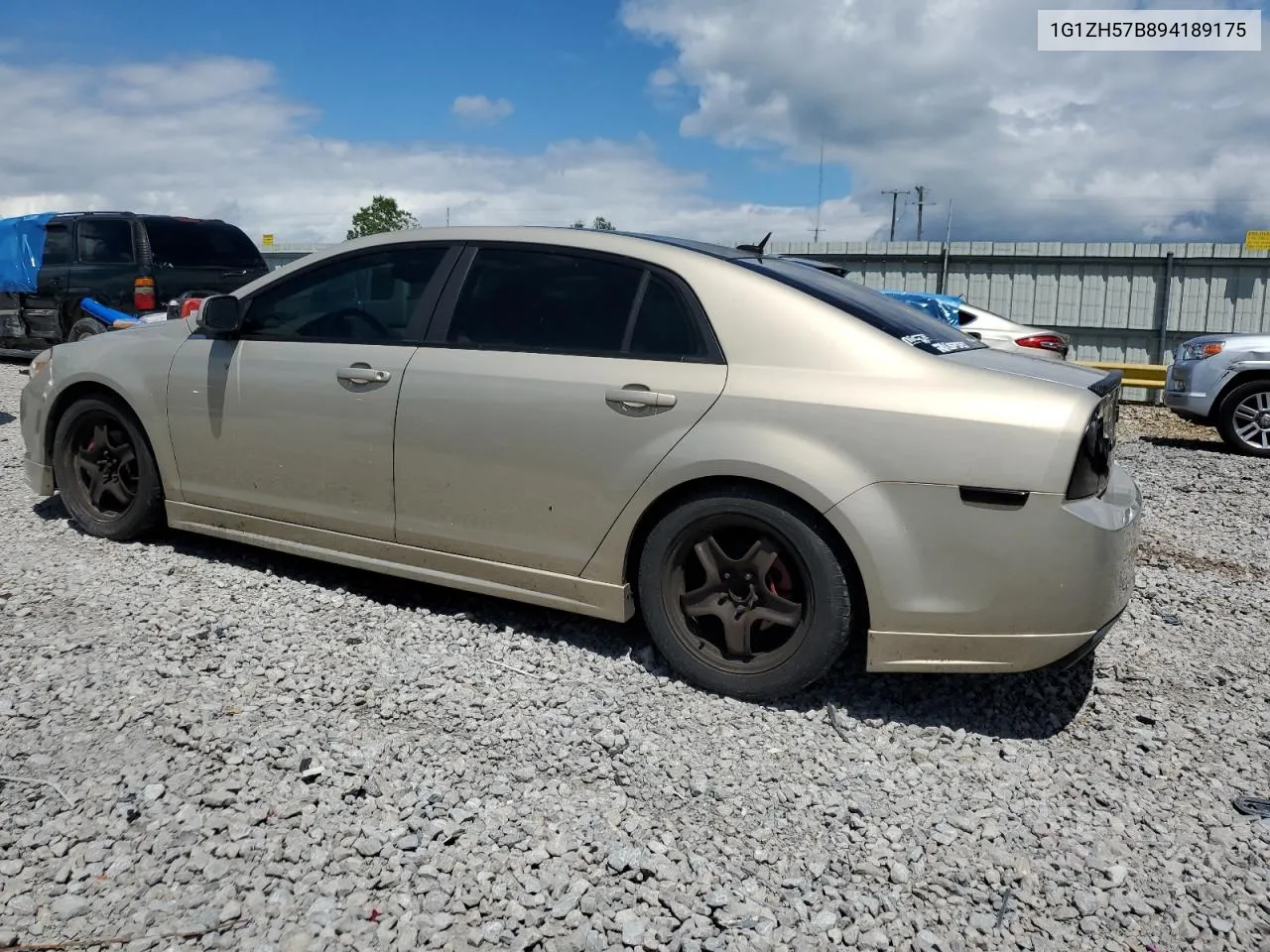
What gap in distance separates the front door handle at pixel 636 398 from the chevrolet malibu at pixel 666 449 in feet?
0.04

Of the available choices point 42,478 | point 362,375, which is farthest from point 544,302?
point 42,478

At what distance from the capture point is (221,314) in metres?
4.30

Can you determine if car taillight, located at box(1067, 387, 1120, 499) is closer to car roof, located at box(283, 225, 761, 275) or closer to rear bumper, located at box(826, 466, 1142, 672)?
rear bumper, located at box(826, 466, 1142, 672)

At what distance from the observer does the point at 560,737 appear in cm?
316

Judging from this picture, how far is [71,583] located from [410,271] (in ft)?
6.59

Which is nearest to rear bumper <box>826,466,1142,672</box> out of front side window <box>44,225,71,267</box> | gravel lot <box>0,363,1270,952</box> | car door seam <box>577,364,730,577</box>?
gravel lot <box>0,363,1270,952</box>

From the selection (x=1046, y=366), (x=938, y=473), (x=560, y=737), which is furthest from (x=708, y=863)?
(x=1046, y=366)

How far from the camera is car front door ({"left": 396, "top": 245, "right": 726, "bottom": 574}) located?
3.48m

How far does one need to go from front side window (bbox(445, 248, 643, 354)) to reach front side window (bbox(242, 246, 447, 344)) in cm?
25

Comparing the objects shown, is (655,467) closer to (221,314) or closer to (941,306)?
(221,314)

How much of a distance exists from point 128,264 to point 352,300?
29.2 feet

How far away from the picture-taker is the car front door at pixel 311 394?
4.01 meters

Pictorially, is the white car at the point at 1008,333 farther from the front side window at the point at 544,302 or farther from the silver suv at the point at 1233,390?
the front side window at the point at 544,302

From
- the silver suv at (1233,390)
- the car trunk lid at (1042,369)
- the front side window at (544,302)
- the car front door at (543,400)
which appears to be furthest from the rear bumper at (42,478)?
the silver suv at (1233,390)
